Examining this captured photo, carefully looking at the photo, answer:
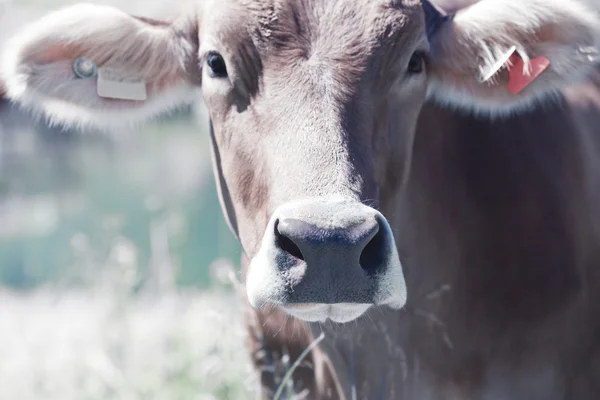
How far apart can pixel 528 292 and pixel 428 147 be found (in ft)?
2.39

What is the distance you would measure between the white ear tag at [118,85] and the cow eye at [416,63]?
1127mm

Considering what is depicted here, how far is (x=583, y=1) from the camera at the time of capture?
3869 millimetres

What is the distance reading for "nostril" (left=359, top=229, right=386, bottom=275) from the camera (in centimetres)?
286

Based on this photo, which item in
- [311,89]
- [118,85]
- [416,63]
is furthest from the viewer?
[118,85]

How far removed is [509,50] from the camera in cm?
369

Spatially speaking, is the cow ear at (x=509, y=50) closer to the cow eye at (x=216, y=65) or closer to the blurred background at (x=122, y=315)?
the cow eye at (x=216, y=65)

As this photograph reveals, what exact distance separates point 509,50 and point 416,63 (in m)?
0.44

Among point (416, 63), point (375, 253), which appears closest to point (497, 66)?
point (416, 63)

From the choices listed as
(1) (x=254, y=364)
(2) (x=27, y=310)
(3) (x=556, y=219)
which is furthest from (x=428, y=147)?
(2) (x=27, y=310)

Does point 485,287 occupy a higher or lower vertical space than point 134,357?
higher

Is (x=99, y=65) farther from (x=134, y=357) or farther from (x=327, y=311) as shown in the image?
(x=134, y=357)

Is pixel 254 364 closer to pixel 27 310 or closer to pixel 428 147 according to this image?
pixel 428 147

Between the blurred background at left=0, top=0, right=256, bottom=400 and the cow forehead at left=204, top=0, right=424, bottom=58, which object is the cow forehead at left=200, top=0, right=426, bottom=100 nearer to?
the cow forehead at left=204, top=0, right=424, bottom=58

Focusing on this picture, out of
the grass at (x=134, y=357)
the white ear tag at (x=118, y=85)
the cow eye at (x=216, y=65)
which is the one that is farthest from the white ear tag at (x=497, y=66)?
the grass at (x=134, y=357)
